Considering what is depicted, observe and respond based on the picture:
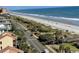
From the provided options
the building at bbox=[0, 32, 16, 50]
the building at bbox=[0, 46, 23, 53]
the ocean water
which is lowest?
the building at bbox=[0, 46, 23, 53]

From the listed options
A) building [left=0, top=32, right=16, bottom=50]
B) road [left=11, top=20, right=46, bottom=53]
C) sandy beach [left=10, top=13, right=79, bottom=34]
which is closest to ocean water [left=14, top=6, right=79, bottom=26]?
sandy beach [left=10, top=13, right=79, bottom=34]

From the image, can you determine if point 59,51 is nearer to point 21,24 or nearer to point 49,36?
point 49,36

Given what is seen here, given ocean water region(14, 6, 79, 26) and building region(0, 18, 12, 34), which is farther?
ocean water region(14, 6, 79, 26)

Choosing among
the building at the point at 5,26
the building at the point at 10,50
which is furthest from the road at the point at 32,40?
the building at the point at 10,50

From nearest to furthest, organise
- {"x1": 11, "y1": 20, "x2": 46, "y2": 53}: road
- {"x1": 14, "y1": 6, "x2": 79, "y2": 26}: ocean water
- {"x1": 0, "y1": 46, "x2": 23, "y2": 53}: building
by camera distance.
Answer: {"x1": 0, "y1": 46, "x2": 23, "y2": 53}: building, {"x1": 11, "y1": 20, "x2": 46, "y2": 53}: road, {"x1": 14, "y1": 6, "x2": 79, "y2": 26}: ocean water

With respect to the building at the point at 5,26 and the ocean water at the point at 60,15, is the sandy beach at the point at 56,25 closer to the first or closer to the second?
the ocean water at the point at 60,15

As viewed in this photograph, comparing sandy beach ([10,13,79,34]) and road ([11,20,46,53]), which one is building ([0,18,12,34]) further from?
sandy beach ([10,13,79,34])

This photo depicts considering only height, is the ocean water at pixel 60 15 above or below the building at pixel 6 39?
above

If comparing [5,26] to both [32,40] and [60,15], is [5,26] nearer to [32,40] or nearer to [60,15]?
[32,40]
